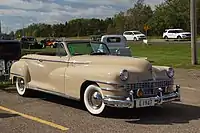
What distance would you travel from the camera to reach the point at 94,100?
8.20 meters

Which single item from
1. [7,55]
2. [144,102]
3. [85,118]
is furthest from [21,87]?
[144,102]

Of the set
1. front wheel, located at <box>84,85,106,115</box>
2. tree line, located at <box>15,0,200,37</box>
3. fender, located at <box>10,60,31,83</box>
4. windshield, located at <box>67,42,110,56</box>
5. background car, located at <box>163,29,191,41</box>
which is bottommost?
front wheel, located at <box>84,85,106,115</box>

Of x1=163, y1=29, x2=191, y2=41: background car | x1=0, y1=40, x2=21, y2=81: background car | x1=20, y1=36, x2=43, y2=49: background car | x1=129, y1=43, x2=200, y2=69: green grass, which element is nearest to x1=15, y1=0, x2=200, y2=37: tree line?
x1=163, y1=29, x2=191, y2=41: background car

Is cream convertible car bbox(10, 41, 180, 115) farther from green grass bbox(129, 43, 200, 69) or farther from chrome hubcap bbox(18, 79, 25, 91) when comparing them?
green grass bbox(129, 43, 200, 69)

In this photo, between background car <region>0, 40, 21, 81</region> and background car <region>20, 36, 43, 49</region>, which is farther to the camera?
background car <region>20, 36, 43, 49</region>

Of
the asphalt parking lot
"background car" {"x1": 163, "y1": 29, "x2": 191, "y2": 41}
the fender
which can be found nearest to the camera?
the asphalt parking lot

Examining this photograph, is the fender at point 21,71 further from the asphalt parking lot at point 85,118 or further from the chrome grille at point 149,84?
the chrome grille at point 149,84

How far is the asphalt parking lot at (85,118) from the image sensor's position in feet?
22.9

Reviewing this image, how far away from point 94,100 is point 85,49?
5.68 feet

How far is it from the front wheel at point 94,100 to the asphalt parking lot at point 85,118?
0.14 m

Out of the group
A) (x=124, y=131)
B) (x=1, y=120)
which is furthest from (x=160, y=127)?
(x=1, y=120)

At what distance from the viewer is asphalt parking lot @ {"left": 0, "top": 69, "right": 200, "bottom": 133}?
22.9ft

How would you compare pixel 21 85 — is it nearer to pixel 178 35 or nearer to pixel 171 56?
pixel 171 56

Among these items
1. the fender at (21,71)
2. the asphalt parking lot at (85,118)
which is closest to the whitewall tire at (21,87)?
the fender at (21,71)
